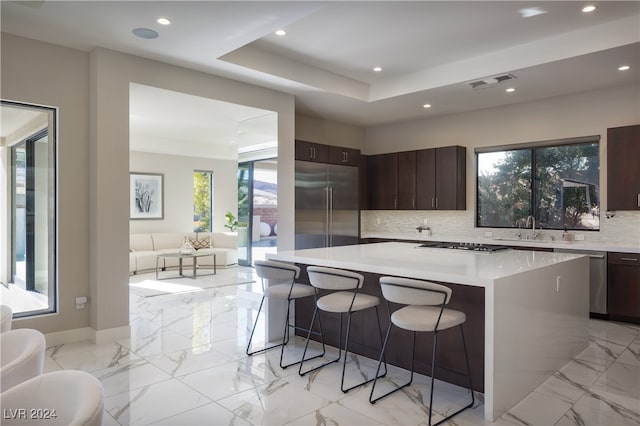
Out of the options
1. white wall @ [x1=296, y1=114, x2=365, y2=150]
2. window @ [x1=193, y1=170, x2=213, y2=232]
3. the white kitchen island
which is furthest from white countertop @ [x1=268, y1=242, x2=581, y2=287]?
window @ [x1=193, y1=170, x2=213, y2=232]

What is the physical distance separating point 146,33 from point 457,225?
16.5 ft

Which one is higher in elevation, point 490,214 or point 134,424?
point 490,214

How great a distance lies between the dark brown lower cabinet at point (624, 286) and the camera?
15.5 ft

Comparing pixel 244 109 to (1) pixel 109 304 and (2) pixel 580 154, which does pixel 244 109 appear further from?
(2) pixel 580 154

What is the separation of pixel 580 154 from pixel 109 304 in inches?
231

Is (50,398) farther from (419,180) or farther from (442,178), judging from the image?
(419,180)

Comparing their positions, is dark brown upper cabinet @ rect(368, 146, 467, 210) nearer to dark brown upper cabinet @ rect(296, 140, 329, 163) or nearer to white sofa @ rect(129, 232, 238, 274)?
dark brown upper cabinet @ rect(296, 140, 329, 163)

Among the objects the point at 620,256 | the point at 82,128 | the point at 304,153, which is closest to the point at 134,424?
the point at 82,128

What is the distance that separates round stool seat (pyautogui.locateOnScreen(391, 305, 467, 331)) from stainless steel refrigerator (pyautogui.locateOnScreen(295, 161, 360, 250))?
10.6 feet

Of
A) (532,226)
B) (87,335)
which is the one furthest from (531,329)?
(87,335)

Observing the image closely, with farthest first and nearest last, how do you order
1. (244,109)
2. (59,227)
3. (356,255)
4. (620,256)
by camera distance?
1. (244,109)
2. (620,256)
3. (59,227)
4. (356,255)

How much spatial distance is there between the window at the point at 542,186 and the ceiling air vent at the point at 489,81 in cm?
144

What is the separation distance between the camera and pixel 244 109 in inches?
211

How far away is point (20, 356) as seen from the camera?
150 cm
